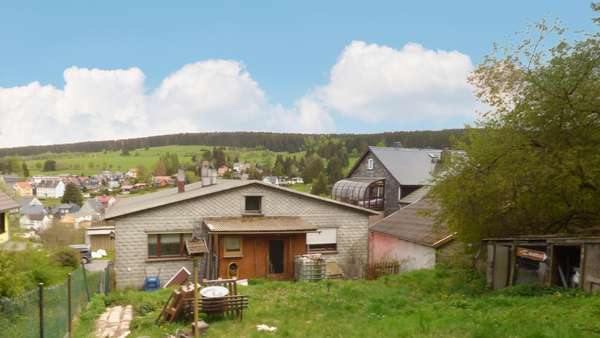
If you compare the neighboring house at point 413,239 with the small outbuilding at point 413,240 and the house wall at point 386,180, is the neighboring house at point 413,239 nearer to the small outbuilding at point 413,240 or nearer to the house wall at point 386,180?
the small outbuilding at point 413,240

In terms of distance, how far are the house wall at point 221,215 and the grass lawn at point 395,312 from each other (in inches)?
173

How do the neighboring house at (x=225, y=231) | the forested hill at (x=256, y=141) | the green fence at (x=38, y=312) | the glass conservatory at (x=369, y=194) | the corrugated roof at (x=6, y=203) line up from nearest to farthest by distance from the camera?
the green fence at (x=38, y=312), the neighboring house at (x=225, y=231), the corrugated roof at (x=6, y=203), the glass conservatory at (x=369, y=194), the forested hill at (x=256, y=141)

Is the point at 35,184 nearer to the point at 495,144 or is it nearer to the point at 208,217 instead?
the point at 208,217

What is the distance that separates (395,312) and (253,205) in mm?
11536

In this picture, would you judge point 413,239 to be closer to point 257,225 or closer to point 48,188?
point 257,225

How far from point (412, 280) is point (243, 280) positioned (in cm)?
673

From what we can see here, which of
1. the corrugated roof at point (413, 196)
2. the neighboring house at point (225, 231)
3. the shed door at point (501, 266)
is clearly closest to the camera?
the shed door at point (501, 266)

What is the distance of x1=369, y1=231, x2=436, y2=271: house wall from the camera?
60.2 feet

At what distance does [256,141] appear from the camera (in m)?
134

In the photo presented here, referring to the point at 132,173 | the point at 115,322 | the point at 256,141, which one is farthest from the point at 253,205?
the point at 256,141

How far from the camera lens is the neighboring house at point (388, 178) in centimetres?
3516

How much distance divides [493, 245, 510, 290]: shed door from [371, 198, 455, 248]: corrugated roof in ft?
9.04

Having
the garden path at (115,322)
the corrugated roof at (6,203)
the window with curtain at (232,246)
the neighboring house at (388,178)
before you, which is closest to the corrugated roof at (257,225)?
the window with curtain at (232,246)

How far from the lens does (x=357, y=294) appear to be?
12922 millimetres
